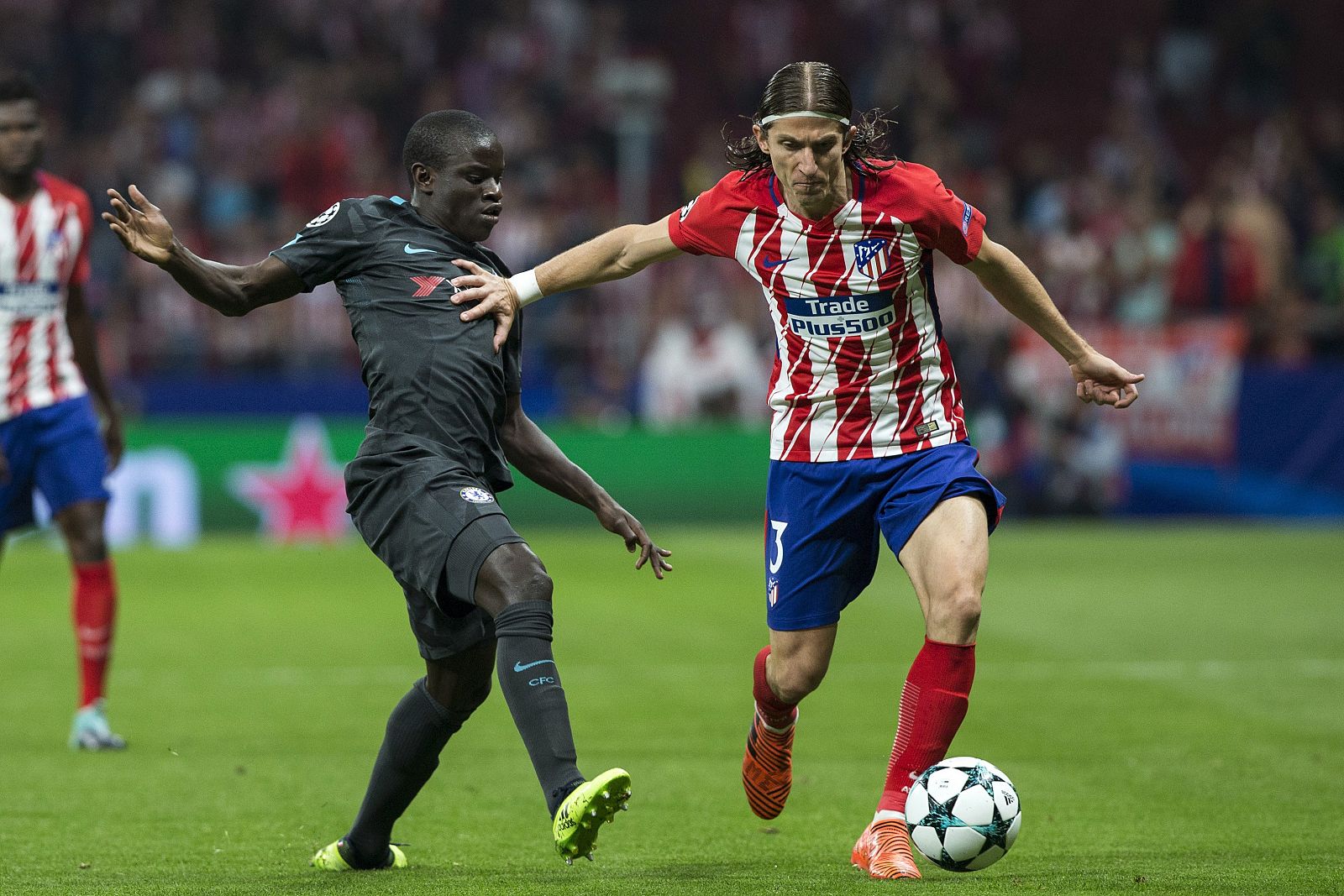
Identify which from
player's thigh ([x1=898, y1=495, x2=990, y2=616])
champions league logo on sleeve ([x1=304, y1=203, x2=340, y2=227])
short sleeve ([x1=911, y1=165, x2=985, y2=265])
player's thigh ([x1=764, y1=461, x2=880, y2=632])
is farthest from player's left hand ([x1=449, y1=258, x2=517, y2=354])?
player's thigh ([x1=898, y1=495, x2=990, y2=616])

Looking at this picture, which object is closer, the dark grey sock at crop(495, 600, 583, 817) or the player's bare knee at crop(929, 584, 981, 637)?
the dark grey sock at crop(495, 600, 583, 817)

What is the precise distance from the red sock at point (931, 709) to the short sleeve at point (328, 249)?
199 cm

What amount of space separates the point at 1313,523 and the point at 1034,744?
12.0 metres

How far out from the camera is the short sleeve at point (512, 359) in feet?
17.2

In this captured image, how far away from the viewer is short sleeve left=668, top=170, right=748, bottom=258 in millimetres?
5531

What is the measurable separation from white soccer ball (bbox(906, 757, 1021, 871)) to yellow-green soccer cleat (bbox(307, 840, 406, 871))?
153cm

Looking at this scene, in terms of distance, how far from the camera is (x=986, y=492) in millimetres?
5426

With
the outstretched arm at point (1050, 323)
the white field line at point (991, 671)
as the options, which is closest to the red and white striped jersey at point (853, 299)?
the outstretched arm at point (1050, 323)

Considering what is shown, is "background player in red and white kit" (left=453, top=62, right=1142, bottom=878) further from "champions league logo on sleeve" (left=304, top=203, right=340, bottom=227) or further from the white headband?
"champions league logo on sleeve" (left=304, top=203, right=340, bottom=227)

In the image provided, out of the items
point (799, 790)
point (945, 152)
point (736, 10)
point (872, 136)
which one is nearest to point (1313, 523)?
point (945, 152)

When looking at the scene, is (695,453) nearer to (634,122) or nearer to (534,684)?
(634,122)

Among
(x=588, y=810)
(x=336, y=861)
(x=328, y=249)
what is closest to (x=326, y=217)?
(x=328, y=249)

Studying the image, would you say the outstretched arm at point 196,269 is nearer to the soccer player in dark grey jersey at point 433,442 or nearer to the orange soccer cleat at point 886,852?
the soccer player in dark grey jersey at point 433,442

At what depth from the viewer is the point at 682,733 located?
26.8 feet
